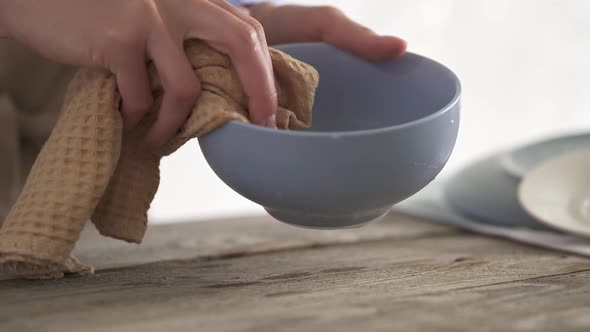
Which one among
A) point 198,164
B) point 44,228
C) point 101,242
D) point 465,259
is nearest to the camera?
point 44,228

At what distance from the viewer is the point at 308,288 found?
1.77 feet

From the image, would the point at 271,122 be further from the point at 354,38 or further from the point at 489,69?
the point at 489,69

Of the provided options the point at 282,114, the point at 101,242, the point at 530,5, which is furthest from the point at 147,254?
the point at 530,5

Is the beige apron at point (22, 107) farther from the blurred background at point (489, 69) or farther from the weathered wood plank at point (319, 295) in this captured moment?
the blurred background at point (489, 69)

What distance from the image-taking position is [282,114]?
0.59 meters

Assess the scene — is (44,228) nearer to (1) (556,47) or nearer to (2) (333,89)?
(2) (333,89)

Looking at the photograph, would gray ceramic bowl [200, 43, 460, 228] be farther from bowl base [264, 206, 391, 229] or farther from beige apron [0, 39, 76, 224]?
beige apron [0, 39, 76, 224]

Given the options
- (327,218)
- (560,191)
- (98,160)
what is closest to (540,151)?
(560,191)

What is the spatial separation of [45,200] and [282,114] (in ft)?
0.60

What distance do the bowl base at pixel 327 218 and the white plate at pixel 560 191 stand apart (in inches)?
11.6

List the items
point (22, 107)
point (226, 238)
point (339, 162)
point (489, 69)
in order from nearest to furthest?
point (339, 162)
point (226, 238)
point (22, 107)
point (489, 69)

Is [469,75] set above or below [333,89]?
above

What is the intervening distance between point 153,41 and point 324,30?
0.21 metres

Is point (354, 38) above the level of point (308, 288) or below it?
above
